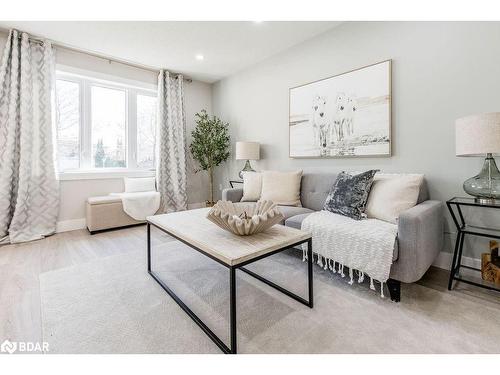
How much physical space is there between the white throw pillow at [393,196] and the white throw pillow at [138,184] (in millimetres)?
3146

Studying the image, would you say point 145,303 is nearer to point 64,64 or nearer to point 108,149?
point 108,149

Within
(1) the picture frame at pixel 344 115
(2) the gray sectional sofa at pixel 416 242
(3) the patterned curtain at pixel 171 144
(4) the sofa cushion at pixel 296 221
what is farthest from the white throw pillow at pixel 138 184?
(2) the gray sectional sofa at pixel 416 242

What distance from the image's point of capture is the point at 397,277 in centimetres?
156

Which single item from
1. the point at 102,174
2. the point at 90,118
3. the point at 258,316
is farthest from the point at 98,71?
the point at 258,316

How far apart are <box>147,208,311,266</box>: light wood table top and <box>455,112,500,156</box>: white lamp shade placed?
1198 millimetres

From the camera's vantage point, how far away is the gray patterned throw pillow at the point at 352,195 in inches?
80.5

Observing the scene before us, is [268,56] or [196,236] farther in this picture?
[268,56]

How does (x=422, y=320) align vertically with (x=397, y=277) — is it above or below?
below

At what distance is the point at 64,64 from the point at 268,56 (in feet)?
8.92

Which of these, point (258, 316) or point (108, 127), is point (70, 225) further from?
point (258, 316)

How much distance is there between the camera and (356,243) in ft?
5.52

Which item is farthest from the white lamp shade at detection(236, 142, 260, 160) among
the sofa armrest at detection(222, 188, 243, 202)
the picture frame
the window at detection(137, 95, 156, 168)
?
the window at detection(137, 95, 156, 168)
